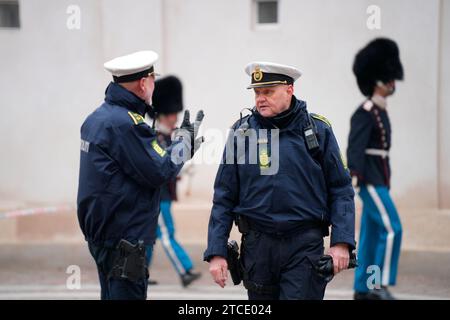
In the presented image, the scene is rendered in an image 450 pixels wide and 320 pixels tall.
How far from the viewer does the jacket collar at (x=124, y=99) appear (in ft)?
16.2

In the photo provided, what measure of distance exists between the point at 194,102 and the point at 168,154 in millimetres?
3732

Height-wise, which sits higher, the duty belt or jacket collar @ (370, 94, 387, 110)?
jacket collar @ (370, 94, 387, 110)

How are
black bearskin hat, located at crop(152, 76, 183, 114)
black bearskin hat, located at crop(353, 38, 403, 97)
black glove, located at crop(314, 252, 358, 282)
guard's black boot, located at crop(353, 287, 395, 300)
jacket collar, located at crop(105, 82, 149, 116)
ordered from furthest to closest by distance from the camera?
black bearskin hat, located at crop(152, 76, 183, 114), black bearskin hat, located at crop(353, 38, 403, 97), guard's black boot, located at crop(353, 287, 395, 300), jacket collar, located at crop(105, 82, 149, 116), black glove, located at crop(314, 252, 358, 282)

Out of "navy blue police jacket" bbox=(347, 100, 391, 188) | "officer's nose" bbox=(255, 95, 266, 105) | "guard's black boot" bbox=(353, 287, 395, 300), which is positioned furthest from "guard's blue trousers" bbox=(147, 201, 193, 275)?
"officer's nose" bbox=(255, 95, 266, 105)

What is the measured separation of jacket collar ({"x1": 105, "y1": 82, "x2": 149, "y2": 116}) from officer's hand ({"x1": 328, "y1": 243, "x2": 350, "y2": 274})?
1334 mm

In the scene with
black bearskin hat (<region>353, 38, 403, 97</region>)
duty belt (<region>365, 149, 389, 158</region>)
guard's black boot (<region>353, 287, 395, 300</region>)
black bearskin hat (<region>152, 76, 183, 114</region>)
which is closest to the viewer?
guard's black boot (<region>353, 287, 395, 300</region>)

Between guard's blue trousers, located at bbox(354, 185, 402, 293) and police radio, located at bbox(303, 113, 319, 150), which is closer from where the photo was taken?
police radio, located at bbox(303, 113, 319, 150)

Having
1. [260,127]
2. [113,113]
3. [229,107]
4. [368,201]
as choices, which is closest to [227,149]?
[260,127]

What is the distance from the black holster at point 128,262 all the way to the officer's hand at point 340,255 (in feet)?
3.34

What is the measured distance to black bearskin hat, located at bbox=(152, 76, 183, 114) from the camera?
8.19 meters

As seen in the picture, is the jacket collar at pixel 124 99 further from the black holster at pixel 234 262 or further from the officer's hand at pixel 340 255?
the officer's hand at pixel 340 255

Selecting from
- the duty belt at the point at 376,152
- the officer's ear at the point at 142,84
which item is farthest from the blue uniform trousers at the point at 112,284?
the duty belt at the point at 376,152

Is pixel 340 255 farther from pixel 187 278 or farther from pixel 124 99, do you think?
pixel 187 278

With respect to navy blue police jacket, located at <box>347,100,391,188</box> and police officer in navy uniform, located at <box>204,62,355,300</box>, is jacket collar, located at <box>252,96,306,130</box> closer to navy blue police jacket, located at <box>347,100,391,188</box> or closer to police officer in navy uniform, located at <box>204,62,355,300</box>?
police officer in navy uniform, located at <box>204,62,355,300</box>
